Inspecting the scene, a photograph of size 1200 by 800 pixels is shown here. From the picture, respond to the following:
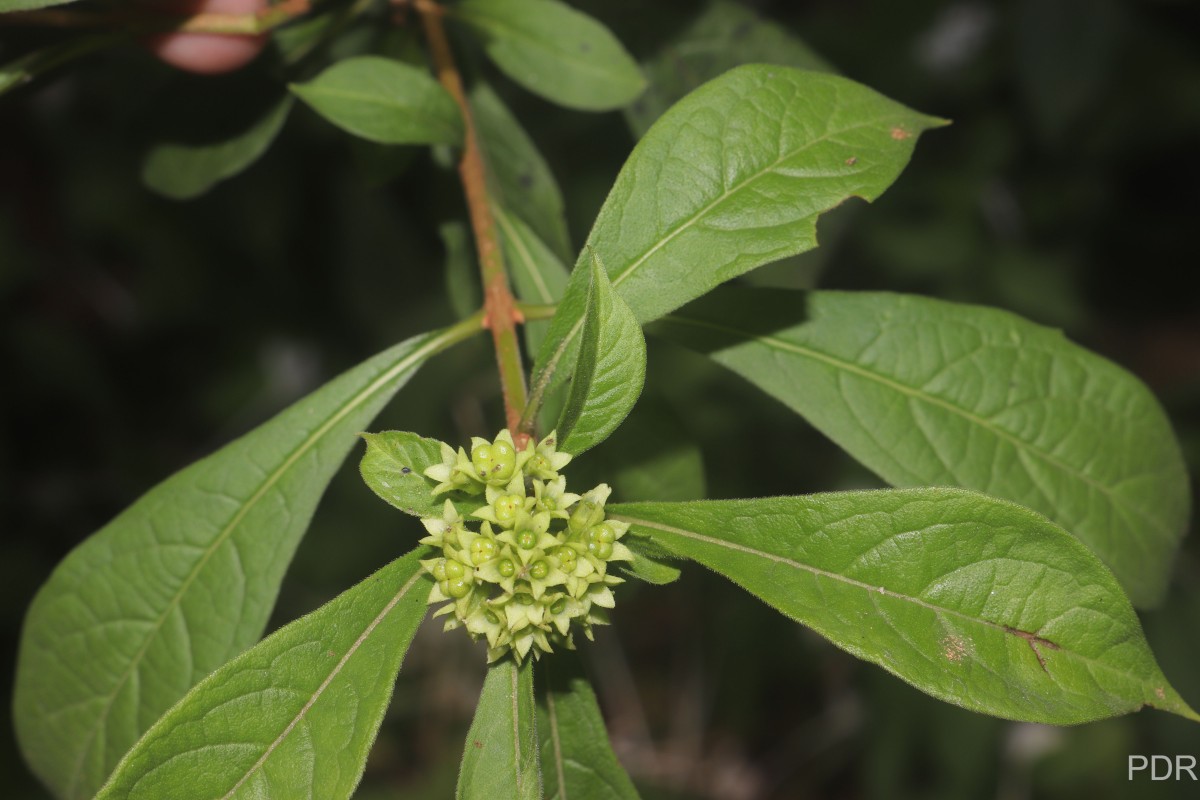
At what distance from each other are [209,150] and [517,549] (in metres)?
1.45

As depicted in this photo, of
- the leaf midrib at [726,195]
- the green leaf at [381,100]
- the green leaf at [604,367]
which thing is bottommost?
the green leaf at [604,367]

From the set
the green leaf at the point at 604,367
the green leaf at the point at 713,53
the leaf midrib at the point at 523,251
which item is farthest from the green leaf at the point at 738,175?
the green leaf at the point at 713,53

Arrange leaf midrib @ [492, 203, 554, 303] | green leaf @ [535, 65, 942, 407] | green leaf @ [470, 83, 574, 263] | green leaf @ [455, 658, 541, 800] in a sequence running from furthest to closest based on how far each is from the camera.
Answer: green leaf @ [470, 83, 574, 263], leaf midrib @ [492, 203, 554, 303], green leaf @ [535, 65, 942, 407], green leaf @ [455, 658, 541, 800]

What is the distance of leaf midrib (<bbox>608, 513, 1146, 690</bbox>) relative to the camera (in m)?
1.28

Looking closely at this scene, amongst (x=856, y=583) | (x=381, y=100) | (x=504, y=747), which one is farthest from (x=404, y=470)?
(x=381, y=100)

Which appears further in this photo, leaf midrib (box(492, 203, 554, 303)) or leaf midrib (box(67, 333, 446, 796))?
leaf midrib (box(492, 203, 554, 303))

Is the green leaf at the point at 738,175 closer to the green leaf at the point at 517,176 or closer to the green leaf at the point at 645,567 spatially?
the green leaf at the point at 645,567

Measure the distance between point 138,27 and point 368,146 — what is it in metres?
0.49

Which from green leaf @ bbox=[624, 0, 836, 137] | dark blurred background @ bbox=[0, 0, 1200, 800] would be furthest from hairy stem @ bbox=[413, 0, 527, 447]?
dark blurred background @ bbox=[0, 0, 1200, 800]

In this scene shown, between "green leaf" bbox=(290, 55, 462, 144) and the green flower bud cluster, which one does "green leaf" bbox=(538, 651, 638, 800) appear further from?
"green leaf" bbox=(290, 55, 462, 144)

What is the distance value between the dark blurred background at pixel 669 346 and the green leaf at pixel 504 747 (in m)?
2.35

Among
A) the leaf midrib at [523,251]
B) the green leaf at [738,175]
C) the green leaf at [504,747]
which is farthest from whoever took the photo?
the leaf midrib at [523,251]

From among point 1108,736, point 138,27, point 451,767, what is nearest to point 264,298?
point 451,767

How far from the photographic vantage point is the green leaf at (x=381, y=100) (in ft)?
5.73
